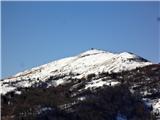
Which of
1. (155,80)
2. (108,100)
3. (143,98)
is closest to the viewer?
(108,100)

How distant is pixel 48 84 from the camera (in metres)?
188

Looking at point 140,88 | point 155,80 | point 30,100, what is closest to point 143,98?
point 140,88

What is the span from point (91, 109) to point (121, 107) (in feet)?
37.9

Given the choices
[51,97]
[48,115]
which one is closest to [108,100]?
[51,97]

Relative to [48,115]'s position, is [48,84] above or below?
above

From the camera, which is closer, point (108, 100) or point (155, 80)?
point (108, 100)

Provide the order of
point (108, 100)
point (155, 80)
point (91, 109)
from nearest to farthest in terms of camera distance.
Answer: point (91, 109) < point (108, 100) < point (155, 80)

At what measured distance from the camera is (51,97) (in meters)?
156

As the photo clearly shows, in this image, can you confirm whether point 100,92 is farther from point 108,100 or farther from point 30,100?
point 30,100

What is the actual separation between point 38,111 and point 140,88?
53.6 metres

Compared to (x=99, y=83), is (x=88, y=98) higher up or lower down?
lower down

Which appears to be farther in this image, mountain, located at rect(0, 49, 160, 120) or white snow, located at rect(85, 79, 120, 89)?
white snow, located at rect(85, 79, 120, 89)

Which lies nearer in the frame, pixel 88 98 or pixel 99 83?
pixel 88 98

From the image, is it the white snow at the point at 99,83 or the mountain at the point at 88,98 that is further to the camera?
the white snow at the point at 99,83
